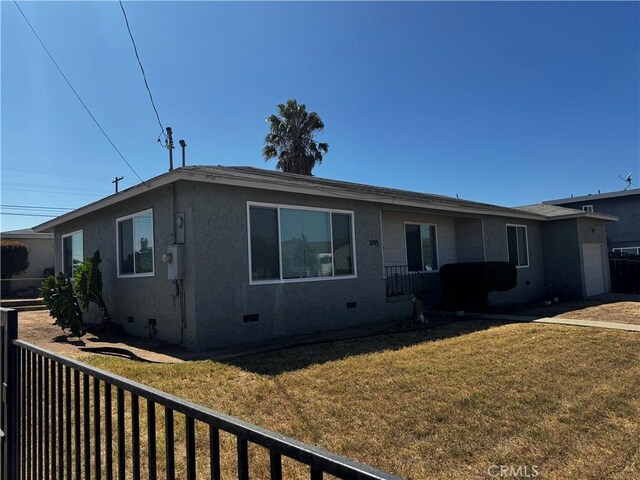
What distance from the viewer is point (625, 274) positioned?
64.8 ft

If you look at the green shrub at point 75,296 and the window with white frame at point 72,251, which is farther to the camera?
the window with white frame at point 72,251

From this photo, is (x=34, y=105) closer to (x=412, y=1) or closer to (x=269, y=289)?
(x=269, y=289)

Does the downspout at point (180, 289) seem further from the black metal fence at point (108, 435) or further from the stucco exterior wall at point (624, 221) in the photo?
the stucco exterior wall at point (624, 221)

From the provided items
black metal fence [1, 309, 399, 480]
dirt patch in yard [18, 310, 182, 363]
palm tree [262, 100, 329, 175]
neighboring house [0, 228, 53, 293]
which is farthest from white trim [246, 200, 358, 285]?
neighboring house [0, 228, 53, 293]

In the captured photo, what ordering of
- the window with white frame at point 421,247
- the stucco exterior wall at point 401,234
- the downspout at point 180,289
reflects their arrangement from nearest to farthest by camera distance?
the downspout at point 180,289
the stucco exterior wall at point 401,234
the window with white frame at point 421,247

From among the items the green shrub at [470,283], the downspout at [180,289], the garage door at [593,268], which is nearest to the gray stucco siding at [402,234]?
the green shrub at [470,283]

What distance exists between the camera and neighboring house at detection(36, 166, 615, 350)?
8078 millimetres

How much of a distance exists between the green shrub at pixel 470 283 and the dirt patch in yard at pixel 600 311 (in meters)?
1.07

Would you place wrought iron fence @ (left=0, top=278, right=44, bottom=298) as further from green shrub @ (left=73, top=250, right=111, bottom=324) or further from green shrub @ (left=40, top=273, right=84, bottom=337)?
green shrub @ (left=73, top=250, right=111, bottom=324)

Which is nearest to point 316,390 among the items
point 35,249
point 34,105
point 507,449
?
point 507,449

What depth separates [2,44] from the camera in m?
7.36

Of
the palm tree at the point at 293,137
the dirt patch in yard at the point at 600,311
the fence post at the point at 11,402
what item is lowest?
the dirt patch in yard at the point at 600,311

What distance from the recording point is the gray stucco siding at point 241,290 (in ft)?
26.3

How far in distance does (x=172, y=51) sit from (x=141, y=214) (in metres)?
3.44
